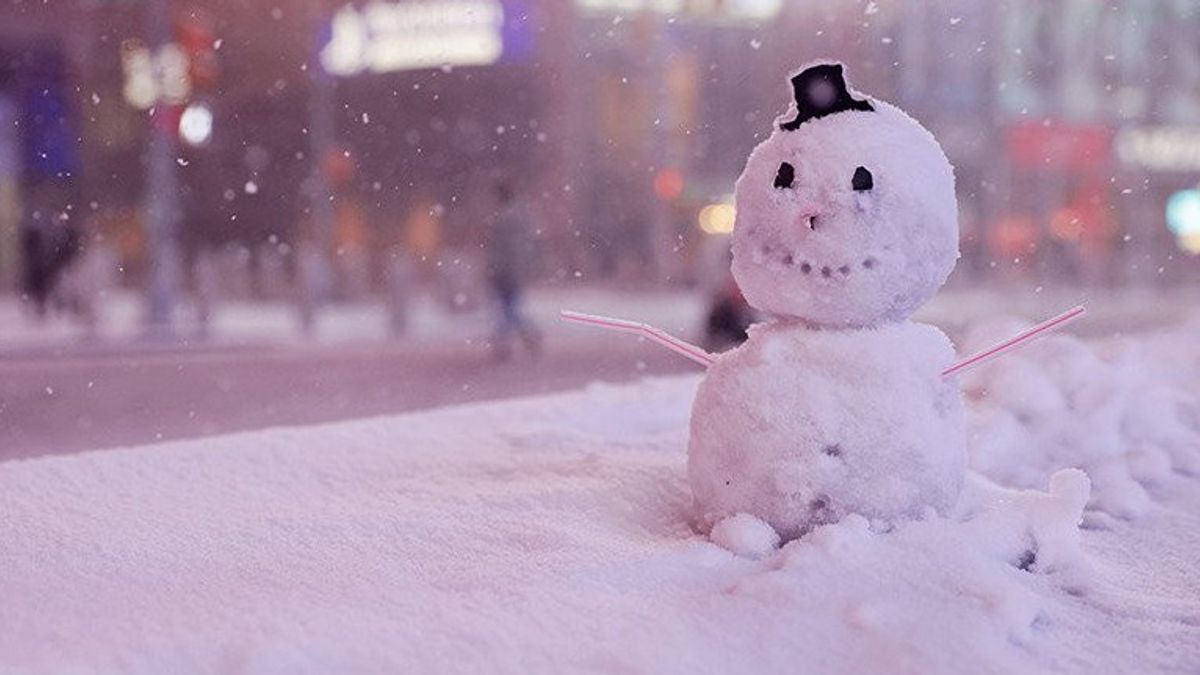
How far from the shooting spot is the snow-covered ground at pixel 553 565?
2.69 metres

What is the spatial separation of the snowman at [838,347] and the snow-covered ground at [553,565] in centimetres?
13

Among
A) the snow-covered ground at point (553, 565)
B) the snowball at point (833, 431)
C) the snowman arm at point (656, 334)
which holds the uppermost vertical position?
the snowman arm at point (656, 334)

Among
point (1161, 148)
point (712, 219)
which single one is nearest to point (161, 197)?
point (712, 219)

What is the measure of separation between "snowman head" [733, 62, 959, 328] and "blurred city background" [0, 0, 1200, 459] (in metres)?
6.95

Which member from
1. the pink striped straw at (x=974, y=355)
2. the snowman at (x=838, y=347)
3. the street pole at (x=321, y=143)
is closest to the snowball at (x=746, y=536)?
the snowman at (x=838, y=347)

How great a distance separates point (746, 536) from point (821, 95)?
1.21 metres

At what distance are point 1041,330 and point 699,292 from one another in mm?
20560

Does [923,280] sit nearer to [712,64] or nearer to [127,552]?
[127,552]

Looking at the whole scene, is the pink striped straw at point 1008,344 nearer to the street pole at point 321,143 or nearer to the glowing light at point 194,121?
the glowing light at point 194,121

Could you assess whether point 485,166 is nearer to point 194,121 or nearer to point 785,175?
point 194,121

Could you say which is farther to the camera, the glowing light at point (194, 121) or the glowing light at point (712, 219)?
the glowing light at point (712, 219)

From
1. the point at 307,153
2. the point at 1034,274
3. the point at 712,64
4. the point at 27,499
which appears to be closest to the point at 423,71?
the point at 307,153

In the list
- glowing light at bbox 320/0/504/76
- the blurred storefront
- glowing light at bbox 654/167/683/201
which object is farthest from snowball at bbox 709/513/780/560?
the blurred storefront

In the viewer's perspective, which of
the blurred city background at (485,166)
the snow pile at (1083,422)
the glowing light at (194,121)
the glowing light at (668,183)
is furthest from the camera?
the glowing light at (668,183)
